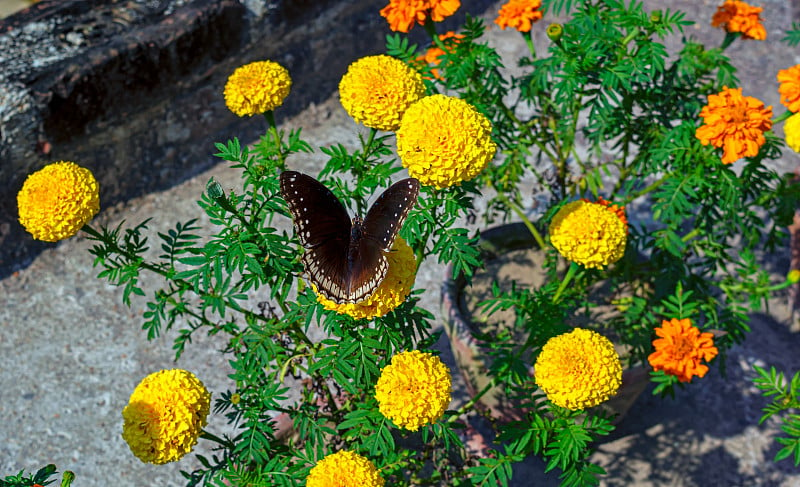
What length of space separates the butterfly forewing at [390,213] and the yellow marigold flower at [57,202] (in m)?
0.81

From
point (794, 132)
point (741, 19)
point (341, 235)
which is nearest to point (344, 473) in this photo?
point (341, 235)

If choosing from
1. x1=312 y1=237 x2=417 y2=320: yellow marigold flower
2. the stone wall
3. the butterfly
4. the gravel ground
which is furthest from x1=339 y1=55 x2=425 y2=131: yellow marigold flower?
the stone wall

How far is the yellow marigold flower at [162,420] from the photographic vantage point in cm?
185

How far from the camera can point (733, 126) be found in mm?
2250

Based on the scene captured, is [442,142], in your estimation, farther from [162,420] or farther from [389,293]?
[162,420]

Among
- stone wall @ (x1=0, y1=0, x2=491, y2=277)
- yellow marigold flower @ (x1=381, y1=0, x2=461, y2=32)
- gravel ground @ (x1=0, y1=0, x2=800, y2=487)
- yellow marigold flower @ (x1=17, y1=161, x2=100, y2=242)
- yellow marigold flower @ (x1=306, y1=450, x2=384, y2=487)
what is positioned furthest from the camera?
stone wall @ (x1=0, y1=0, x2=491, y2=277)

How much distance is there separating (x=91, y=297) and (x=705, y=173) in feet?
9.74

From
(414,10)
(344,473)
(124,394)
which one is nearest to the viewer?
(344,473)

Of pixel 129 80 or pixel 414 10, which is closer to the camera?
pixel 414 10

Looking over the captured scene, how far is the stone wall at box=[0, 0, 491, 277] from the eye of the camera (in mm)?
3678

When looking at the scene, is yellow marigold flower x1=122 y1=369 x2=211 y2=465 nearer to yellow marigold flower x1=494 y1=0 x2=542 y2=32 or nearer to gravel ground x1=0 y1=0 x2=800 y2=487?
gravel ground x1=0 y1=0 x2=800 y2=487

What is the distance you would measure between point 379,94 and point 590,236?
718mm

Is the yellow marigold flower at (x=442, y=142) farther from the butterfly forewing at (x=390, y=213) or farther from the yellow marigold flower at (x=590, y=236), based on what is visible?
the yellow marigold flower at (x=590, y=236)

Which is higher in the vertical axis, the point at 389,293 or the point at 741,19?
the point at 741,19
